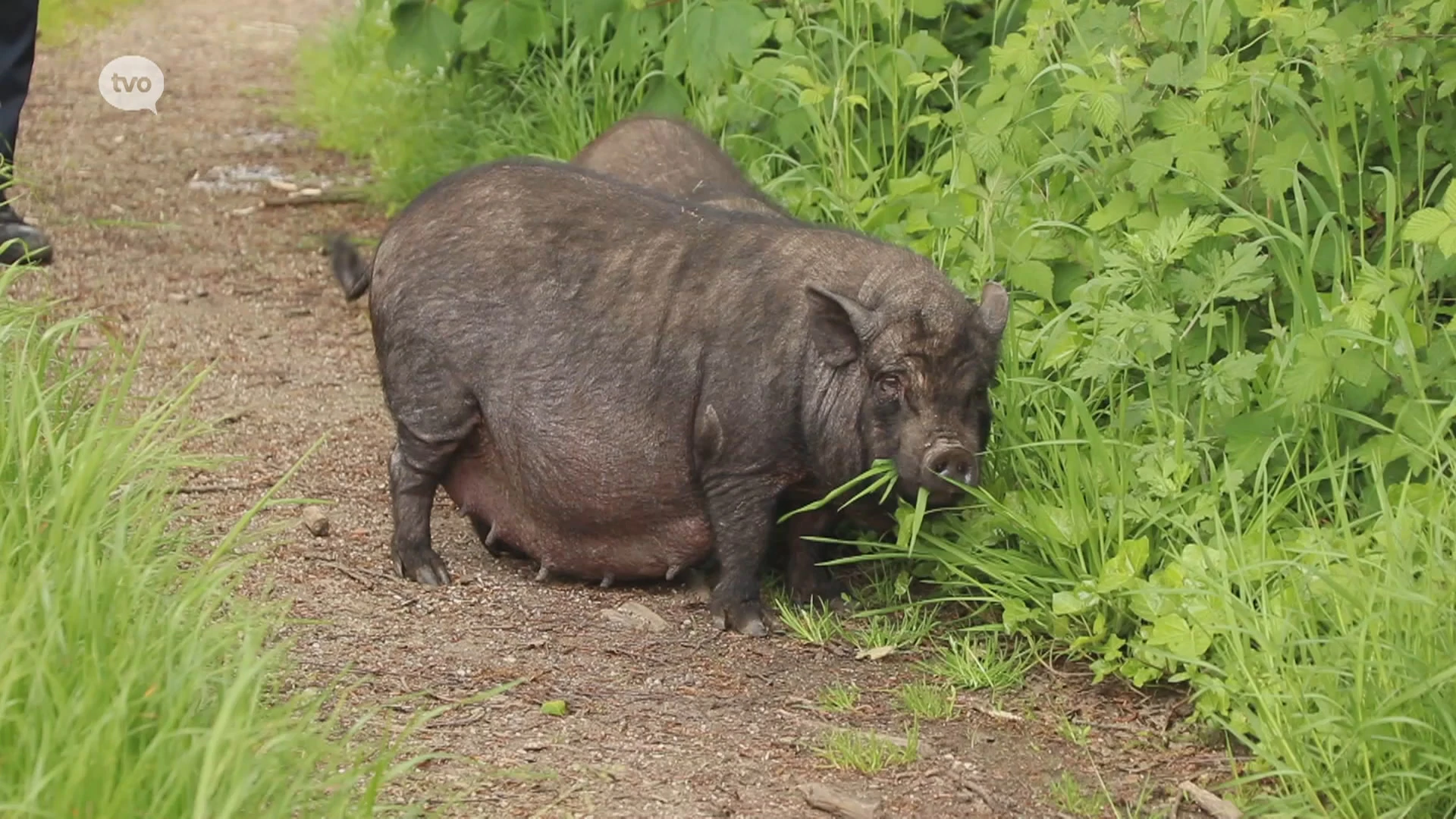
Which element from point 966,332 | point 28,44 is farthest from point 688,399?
point 28,44

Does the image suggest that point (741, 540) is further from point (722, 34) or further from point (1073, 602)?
point (722, 34)

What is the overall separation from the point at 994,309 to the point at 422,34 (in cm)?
314

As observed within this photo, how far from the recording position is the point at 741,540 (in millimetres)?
4797

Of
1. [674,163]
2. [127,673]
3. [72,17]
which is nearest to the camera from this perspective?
[127,673]

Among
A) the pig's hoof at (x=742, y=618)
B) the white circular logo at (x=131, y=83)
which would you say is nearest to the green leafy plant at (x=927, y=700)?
the pig's hoof at (x=742, y=618)

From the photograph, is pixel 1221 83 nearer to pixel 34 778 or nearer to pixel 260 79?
pixel 34 778

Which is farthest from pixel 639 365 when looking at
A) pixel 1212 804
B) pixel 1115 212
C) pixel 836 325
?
pixel 1212 804

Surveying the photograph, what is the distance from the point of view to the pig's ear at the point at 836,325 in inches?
179

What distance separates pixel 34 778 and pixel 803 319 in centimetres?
242

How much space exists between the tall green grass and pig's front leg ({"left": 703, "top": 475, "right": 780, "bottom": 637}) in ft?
3.89

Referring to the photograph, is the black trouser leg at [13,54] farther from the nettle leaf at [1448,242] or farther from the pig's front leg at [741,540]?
the nettle leaf at [1448,242]

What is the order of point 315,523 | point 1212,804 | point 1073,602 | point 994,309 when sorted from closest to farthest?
point 1212,804
point 1073,602
point 994,309
point 315,523

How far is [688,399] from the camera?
4859mm

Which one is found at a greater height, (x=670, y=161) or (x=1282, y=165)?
(x=1282, y=165)
